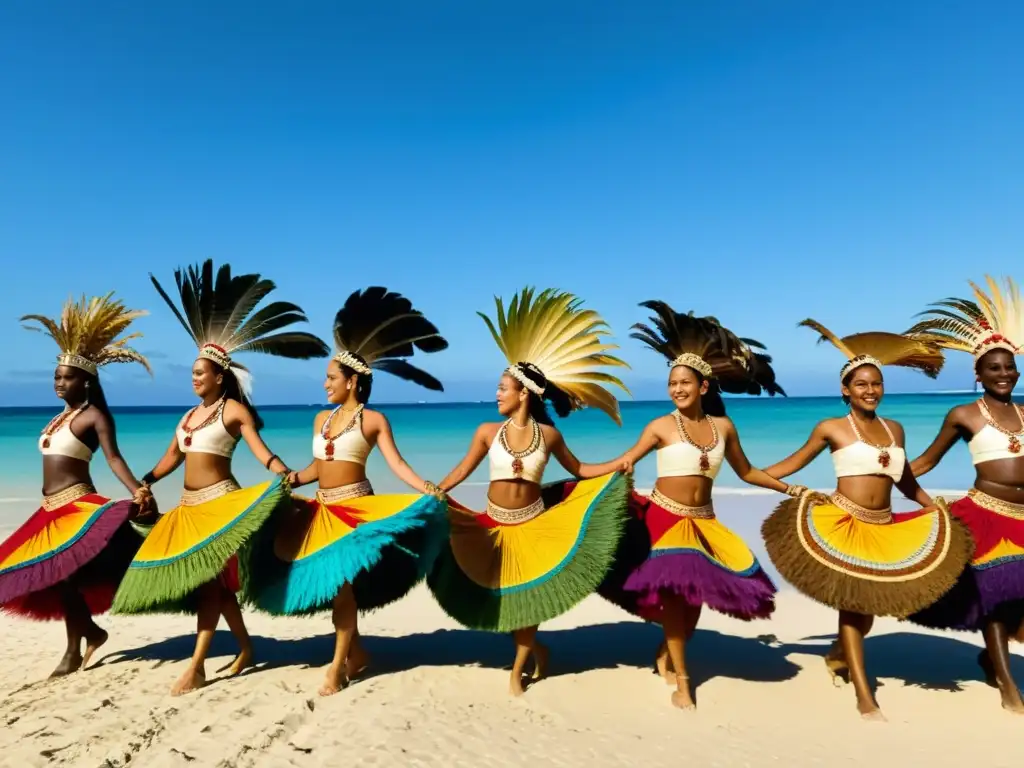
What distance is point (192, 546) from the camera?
176 inches

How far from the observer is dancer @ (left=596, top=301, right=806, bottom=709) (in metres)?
4.44

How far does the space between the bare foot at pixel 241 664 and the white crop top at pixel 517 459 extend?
2151mm

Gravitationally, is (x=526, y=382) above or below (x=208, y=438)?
above

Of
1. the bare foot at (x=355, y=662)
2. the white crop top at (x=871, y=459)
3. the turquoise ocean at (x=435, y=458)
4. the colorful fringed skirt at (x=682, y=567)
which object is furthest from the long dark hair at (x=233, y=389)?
the turquoise ocean at (x=435, y=458)

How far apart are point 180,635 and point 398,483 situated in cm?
1115

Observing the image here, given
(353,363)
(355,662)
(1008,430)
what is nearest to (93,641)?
(355,662)

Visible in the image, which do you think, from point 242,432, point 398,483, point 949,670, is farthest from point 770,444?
point 242,432

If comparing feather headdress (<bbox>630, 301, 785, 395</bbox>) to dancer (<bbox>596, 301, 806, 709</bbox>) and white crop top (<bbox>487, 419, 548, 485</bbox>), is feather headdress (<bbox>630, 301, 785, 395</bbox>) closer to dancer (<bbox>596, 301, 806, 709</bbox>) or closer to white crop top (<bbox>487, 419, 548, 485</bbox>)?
dancer (<bbox>596, 301, 806, 709</bbox>)

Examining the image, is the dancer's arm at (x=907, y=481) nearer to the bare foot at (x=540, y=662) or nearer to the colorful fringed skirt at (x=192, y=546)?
the bare foot at (x=540, y=662)

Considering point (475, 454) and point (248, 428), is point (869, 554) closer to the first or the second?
point (475, 454)

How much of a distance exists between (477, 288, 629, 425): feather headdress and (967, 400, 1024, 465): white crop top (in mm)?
2330

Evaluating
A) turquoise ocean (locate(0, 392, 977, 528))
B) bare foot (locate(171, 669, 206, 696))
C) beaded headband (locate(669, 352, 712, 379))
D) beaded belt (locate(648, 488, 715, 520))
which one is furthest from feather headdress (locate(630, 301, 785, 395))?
turquoise ocean (locate(0, 392, 977, 528))

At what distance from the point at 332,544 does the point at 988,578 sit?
13.3ft

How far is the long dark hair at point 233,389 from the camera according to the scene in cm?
513
